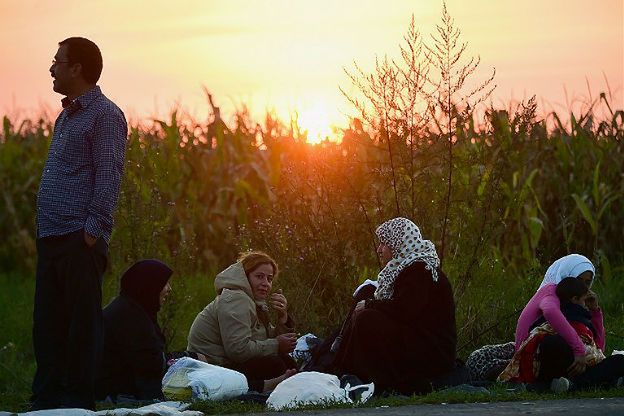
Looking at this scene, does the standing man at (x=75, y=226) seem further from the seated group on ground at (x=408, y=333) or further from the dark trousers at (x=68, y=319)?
the seated group on ground at (x=408, y=333)

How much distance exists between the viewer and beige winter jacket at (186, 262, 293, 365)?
10164mm

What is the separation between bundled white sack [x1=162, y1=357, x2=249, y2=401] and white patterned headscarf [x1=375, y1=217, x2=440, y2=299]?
122 centimetres

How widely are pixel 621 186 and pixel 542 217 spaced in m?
0.95

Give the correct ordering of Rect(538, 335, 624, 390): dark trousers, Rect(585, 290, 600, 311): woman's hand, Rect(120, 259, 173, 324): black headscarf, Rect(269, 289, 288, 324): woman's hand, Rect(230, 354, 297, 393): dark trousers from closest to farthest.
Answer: Rect(538, 335, 624, 390): dark trousers, Rect(120, 259, 173, 324): black headscarf, Rect(585, 290, 600, 311): woman's hand, Rect(230, 354, 297, 393): dark trousers, Rect(269, 289, 288, 324): woman's hand

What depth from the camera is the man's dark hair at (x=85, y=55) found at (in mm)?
8398

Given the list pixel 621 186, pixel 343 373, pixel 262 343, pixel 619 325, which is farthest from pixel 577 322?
pixel 621 186

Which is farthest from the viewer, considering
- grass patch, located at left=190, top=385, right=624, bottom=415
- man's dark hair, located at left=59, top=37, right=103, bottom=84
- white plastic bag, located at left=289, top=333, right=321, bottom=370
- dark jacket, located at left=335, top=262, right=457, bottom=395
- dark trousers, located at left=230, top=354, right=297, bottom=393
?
white plastic bag, located at left=289, top=333, right=321, bottom=370

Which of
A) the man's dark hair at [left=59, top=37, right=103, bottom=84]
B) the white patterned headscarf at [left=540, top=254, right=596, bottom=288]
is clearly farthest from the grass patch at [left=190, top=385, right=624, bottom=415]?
the man's dark hair at [left=59, top=37, right=103, bottom=84]

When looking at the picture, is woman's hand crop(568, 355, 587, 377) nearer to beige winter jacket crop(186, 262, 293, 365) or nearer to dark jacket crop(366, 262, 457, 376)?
dark jacket crop(366, 262, 457, 376)

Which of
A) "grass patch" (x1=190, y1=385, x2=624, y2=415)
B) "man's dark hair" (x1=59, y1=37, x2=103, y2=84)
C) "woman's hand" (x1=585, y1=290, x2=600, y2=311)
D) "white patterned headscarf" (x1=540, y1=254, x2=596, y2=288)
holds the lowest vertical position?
"grass patch" (x1=190, y1=385, x2=624, y2=415)

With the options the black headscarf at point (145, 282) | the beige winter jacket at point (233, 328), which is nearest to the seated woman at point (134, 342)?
the black headscarf at point (145, 282)

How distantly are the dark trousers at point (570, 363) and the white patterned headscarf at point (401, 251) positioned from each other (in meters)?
0.93

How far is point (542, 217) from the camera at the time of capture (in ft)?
50.6

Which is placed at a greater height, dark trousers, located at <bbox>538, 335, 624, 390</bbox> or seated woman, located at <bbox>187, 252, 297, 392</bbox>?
seated woman, located at <bbox>187, 252, 297, 392</bbox>
